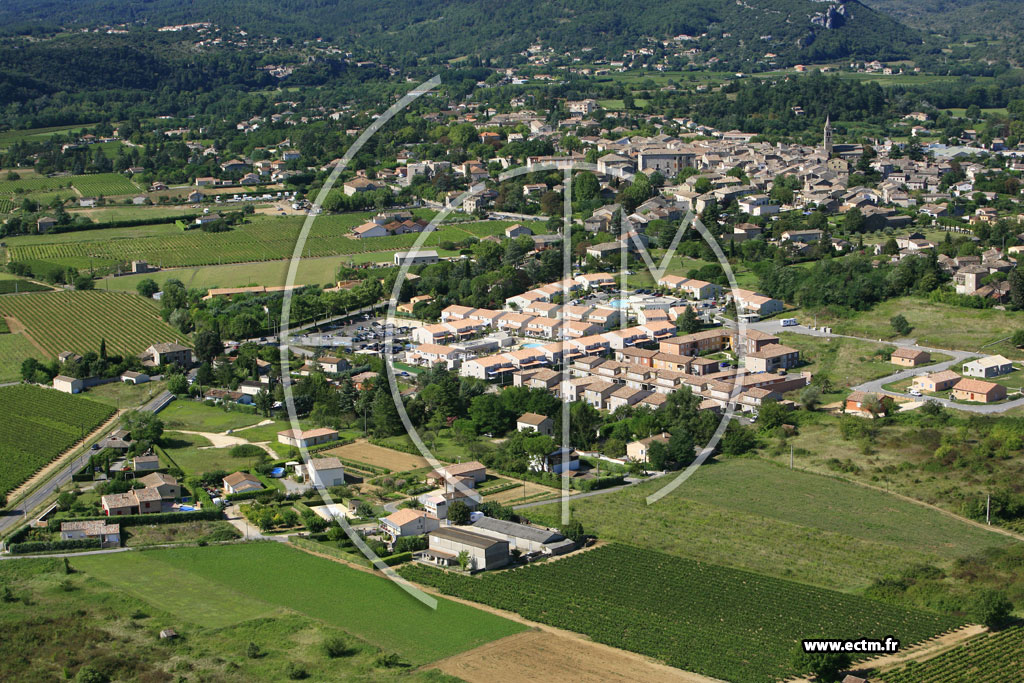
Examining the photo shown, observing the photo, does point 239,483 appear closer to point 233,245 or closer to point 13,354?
point 13,354

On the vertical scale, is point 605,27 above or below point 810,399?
above

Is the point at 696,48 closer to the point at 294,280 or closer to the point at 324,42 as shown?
the point at 324,42

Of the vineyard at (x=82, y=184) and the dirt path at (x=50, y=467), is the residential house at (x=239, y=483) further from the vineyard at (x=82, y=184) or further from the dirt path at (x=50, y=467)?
the vineyard at (x=82, y=184)

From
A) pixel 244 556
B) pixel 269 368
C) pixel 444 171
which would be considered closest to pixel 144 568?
pixel 244 556

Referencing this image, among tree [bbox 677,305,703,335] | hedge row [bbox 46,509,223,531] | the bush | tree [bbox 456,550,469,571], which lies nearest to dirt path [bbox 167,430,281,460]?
hedge row [bbox 46,509,223,531]

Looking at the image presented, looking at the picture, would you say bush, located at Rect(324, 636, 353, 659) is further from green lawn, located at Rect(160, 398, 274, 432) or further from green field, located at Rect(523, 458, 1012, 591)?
green lawn, located at Rect(160, 398, 274, 432)

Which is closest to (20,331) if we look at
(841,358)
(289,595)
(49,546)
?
(49,546)
